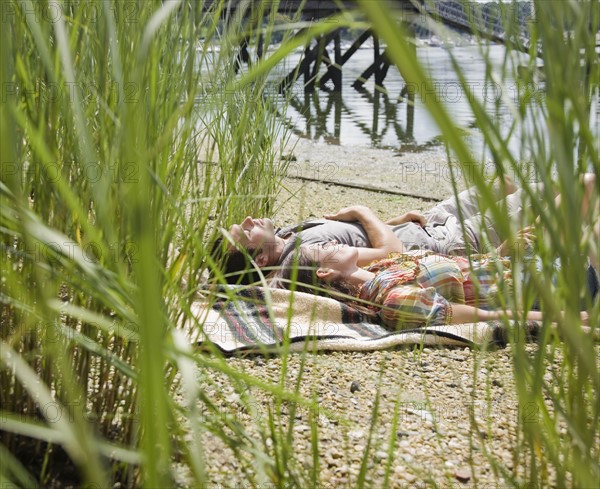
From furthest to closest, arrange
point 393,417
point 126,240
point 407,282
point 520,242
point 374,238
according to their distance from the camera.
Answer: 1. point 374,238
2. point 407,282
3. point 393,417
4. point 126,240
5. point 520,242

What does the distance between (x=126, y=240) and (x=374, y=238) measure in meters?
1.99

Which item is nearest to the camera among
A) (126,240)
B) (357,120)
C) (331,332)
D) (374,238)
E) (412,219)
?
(126,240)

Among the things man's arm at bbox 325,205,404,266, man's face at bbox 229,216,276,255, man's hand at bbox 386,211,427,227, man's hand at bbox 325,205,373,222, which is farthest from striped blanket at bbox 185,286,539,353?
man's hand at bbox 386,211,427,227

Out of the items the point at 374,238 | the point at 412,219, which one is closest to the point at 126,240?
the point at 374,238

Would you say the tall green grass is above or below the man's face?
above

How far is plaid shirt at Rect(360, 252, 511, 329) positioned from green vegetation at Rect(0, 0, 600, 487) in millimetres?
1166

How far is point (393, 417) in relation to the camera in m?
1.23

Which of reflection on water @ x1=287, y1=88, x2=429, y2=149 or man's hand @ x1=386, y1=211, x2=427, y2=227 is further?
reflection on water @ x1=287, y1=88, x2=429, y2=149

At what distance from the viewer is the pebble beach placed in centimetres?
100

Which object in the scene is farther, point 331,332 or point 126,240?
point 331,332

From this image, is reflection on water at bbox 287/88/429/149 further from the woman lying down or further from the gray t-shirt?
the woman lying down

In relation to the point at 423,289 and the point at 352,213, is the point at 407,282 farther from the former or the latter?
the point at 352,213

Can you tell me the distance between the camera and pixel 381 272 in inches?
102

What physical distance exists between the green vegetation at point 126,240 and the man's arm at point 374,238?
1.55 meters
